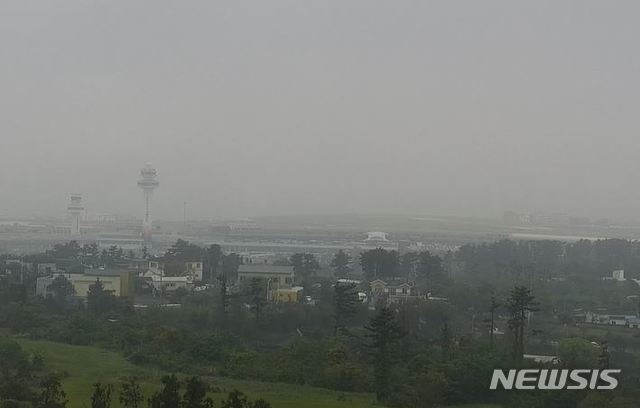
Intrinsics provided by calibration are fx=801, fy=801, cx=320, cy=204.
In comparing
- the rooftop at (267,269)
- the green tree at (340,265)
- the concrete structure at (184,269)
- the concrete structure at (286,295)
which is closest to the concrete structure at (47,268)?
the concrete structure at (184,269)

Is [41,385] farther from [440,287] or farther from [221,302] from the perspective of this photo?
[440,287]

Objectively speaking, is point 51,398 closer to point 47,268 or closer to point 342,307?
point 342,307

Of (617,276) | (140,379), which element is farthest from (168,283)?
(617,276)

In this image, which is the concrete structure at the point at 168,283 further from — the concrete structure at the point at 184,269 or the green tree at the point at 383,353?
the green tree at the point at 383,353

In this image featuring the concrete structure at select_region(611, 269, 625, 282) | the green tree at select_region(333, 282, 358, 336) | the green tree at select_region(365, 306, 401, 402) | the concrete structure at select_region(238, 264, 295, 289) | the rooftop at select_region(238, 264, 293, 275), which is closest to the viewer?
the green tree at select_region(365, 306, 401, 402)

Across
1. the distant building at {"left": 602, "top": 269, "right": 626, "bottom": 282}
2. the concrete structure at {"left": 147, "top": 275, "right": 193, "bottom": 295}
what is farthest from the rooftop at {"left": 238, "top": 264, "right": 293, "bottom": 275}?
the distant building at {"left": 602, "top": 269, "right": 626, "bottom": 282}

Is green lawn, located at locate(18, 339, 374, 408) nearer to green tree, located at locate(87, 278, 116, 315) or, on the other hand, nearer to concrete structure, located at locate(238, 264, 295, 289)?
green tree, located at locate(87, 278, 116, 315)
